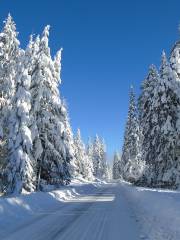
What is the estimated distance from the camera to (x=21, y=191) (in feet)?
101

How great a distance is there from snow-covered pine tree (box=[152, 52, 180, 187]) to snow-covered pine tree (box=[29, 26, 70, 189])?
36.1 feet

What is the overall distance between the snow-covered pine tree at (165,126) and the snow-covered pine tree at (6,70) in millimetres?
15443

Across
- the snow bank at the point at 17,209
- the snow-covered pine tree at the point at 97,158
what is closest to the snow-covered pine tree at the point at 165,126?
the snow bank at the point at 17,209

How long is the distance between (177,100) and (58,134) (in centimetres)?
1343

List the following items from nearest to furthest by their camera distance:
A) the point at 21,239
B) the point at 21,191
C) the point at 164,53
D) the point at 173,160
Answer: the point at 21,239
the point at 21,191
the point at 173,160
the point at 164,53

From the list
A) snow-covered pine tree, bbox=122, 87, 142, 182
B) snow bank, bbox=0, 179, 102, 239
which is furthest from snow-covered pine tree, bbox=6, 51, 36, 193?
snow-covered pine tree, bbox=122, 87, 142, 182

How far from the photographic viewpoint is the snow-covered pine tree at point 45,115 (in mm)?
34656

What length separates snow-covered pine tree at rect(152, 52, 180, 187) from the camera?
1532 inches

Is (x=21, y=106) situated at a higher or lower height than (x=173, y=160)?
higher

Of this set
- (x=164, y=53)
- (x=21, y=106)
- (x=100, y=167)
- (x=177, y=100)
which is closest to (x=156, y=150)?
(x=177, y=100)

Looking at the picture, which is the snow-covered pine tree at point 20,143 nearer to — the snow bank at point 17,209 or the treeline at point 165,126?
the snow bank at point 17,209

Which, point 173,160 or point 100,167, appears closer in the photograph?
point 173,160

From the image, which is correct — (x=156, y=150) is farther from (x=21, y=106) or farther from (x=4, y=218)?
(x=4, y=218)

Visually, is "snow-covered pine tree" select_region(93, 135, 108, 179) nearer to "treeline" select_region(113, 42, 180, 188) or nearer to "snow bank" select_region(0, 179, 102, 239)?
"treeline" select_region(113, 42, 180, 188)
